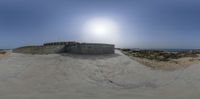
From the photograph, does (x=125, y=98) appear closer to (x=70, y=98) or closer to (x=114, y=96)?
(x=114, y=96)

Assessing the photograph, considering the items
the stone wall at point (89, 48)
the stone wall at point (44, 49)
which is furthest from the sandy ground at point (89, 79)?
the stone wall at point (44, 49)

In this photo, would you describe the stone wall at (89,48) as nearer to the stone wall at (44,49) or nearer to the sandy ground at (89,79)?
the sandy ground at (89,79)

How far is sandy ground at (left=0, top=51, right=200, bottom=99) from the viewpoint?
15734mm

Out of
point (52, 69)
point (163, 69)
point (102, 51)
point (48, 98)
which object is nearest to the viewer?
point (48, 98)

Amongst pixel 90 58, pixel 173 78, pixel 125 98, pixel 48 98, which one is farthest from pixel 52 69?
pixel 173 78

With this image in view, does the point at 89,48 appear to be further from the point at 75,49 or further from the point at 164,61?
the point at 164,61

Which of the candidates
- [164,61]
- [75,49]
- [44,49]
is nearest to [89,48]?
[75,49]

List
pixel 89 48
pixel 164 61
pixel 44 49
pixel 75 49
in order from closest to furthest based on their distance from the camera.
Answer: pixel 89 48, pixel 75 49, pixel 44 49, pixel 164 61

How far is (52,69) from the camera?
19984 mm

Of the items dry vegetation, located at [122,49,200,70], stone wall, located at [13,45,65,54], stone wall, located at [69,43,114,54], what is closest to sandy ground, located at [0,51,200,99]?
stone wall, located at [69,43,114,54]

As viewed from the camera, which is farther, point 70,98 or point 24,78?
point 24,78

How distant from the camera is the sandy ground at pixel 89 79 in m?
15.7

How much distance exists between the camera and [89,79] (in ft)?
62.2

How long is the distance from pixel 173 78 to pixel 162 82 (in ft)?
3.71
